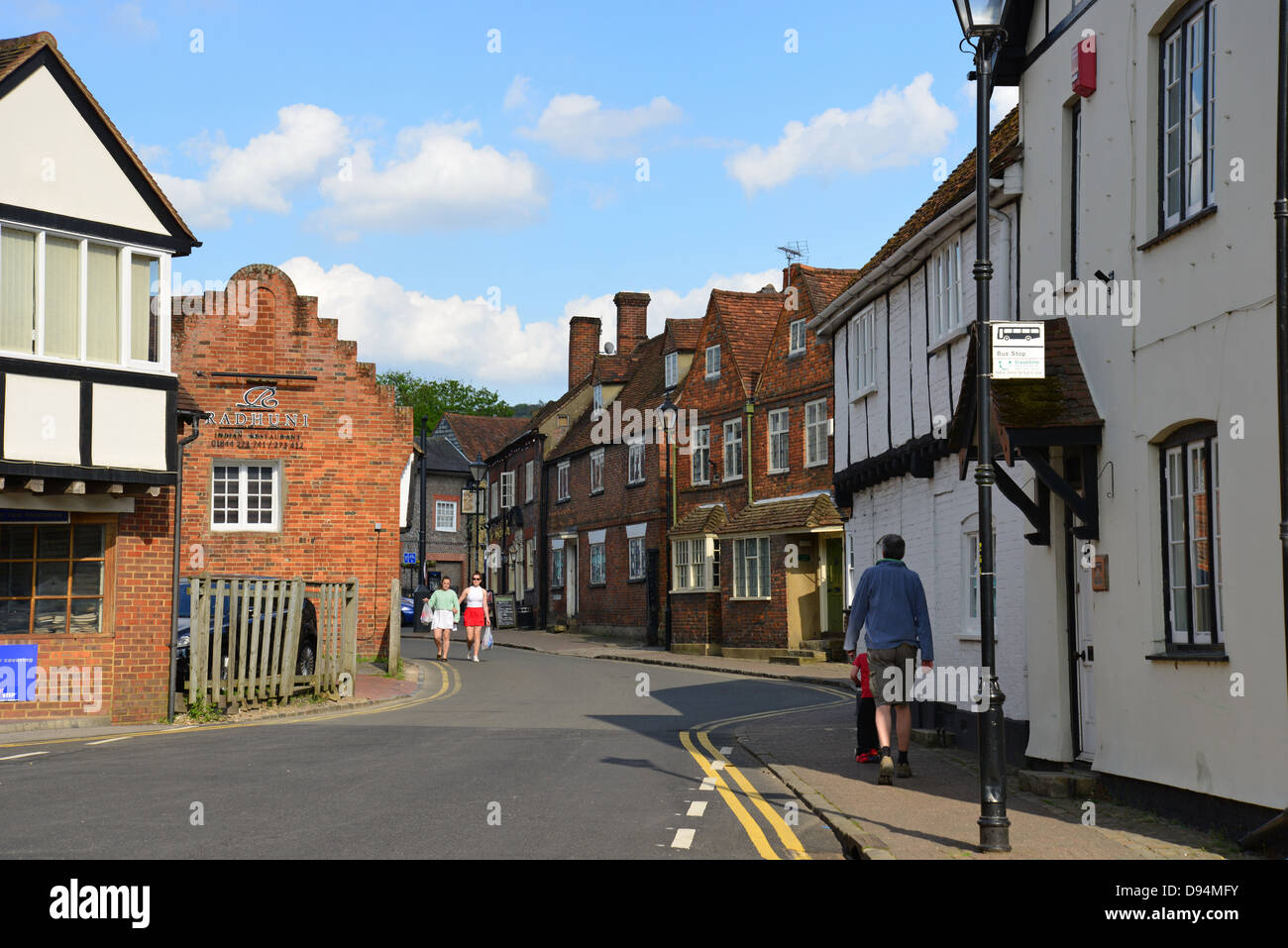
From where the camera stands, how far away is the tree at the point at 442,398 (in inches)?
3698

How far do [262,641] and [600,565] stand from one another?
2669cm

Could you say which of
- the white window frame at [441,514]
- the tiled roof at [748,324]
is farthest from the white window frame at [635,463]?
the white window frame at [441,514]

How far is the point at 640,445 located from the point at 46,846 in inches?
1371

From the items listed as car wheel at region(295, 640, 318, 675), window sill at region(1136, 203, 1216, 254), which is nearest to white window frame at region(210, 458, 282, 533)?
car wheel at region(295, 640, 318, 675)

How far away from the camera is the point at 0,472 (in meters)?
15.9

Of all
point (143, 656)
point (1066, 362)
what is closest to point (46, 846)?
point (1066, 362)

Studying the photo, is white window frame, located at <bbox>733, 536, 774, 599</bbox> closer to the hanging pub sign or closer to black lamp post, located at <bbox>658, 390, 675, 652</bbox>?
black lamp post, located at <bbox>658, 390, 675, 652</bbox>

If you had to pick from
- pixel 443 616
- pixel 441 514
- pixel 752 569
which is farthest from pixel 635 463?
pixel 441 514

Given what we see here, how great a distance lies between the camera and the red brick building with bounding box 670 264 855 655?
107ft

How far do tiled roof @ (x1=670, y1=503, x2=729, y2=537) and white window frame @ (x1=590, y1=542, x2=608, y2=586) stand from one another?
6.85m

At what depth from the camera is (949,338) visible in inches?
611

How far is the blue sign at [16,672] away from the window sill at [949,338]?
11.6 meters
